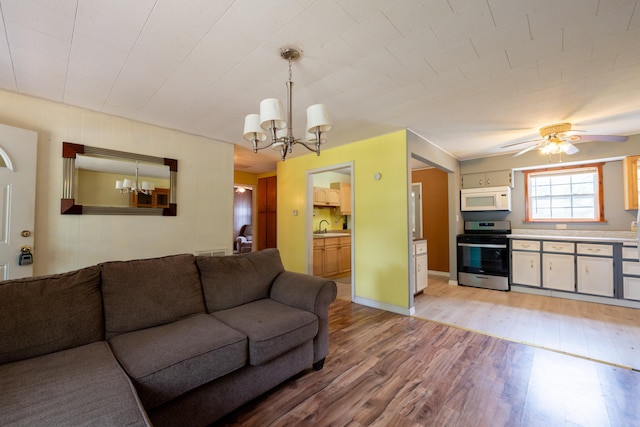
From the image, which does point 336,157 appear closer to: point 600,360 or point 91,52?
point 91,52

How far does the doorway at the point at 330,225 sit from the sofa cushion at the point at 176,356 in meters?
2.58

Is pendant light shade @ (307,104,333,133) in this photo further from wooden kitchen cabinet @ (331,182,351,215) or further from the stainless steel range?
wooden kitchen cabinet @ (331,182,351,215)

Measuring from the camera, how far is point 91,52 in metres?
1.88

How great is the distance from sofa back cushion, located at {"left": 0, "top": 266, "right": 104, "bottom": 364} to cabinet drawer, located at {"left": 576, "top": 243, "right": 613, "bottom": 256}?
18.3ft

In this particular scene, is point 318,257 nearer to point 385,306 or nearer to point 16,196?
point 385,306

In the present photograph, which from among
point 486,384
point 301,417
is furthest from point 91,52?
point 486,384

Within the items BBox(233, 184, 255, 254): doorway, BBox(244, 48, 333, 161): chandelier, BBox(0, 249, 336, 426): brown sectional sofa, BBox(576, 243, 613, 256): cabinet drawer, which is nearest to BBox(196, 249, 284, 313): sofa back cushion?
BBox(0, 249, 336, 426): brown sectional sofa

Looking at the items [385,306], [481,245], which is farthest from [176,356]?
[481,245]

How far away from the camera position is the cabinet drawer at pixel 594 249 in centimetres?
365

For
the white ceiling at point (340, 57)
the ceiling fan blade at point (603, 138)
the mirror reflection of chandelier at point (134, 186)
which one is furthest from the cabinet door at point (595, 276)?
the mirror reflection of chandelier at point (134, 186)

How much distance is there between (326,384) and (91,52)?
2.92m

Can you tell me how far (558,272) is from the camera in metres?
3.99

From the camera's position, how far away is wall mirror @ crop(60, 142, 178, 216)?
2.73 m

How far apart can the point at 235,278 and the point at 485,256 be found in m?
4.24
